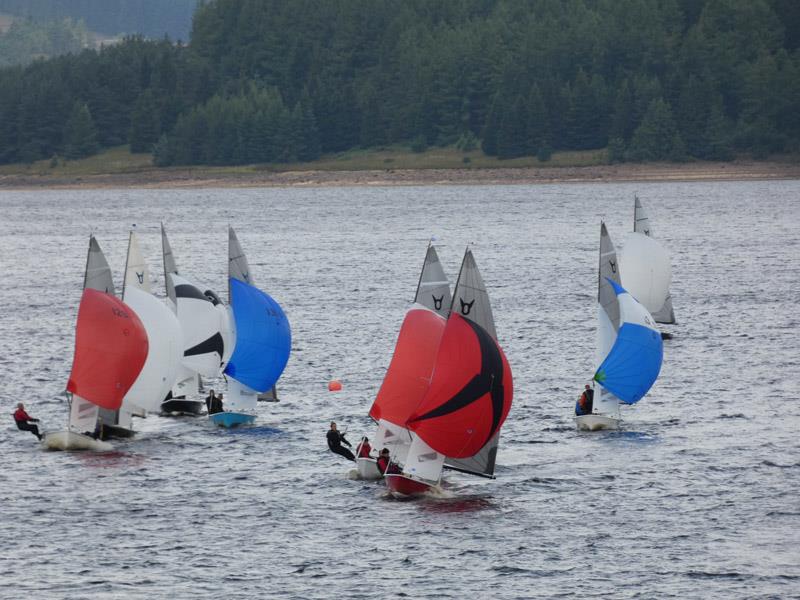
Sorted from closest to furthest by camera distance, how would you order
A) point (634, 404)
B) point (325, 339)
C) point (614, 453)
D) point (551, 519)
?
1. point (551, 519)
2. point (614, 453)
3. point (634, 404)
4. point (325, 339)

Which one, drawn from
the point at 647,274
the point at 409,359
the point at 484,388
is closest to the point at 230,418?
the point at 409,359

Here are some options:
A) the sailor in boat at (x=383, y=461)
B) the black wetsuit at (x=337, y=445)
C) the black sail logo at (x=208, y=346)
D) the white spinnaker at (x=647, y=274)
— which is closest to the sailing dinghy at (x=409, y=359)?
the sailor in boat at (x=383, y=461)

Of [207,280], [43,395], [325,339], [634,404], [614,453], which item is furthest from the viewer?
[207,280]

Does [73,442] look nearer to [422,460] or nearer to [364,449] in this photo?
[364,449]

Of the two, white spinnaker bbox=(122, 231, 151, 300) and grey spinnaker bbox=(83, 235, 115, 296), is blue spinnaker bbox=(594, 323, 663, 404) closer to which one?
white spinnaker bbox=(122, 231, 151, 300)

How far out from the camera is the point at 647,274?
282 feet

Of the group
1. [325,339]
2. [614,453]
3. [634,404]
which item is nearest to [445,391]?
[614,453]

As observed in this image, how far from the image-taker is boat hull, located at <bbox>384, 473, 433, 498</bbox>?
4975 centimetres

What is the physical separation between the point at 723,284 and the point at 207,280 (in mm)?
43363

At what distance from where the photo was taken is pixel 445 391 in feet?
163

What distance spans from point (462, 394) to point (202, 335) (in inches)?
771

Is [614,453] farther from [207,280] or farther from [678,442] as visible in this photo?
[207,280]

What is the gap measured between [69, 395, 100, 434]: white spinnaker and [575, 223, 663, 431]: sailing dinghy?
65.3ft

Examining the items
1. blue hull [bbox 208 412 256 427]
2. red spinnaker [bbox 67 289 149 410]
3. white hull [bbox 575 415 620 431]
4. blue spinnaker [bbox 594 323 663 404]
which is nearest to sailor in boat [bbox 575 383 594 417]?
white hull [bbox 575 415 620 431]
